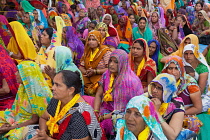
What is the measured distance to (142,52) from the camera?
3.61 metres

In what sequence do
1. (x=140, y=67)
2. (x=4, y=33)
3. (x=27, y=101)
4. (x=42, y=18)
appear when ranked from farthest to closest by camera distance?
1. (x=42, y=18)
2. (x=4, y=33)
3. (x=140, y=67)
4. (x=27, y=101)

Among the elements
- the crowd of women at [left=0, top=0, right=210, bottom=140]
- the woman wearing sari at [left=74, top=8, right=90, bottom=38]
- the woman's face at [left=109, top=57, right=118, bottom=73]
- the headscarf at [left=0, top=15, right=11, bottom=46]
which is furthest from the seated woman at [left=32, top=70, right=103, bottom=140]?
the woman wearing sari at [left=74, top=8, right=90, bottom=38]

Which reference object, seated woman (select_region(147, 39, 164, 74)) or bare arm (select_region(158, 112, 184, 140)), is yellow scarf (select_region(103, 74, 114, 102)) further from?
seated woman (select_region(147, 39, 164, 74))

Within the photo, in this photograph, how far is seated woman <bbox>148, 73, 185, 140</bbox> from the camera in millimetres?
2234

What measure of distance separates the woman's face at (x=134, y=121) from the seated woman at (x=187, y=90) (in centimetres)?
106

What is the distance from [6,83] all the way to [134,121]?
5.18ft

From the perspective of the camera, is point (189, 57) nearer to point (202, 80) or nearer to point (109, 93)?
point (202, 80)

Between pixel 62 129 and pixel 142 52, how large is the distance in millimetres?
1872

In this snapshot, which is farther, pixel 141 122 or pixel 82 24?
pixel 82 24

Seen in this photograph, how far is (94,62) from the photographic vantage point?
Result: 388cm

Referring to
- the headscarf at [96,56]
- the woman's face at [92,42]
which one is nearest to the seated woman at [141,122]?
the headscarf at [96,56]

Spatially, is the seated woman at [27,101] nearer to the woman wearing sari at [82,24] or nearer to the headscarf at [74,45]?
the headscarf at [74,45]

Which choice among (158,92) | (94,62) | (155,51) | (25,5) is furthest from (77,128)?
(25,5)

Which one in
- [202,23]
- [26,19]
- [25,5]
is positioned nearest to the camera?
[26,19]
